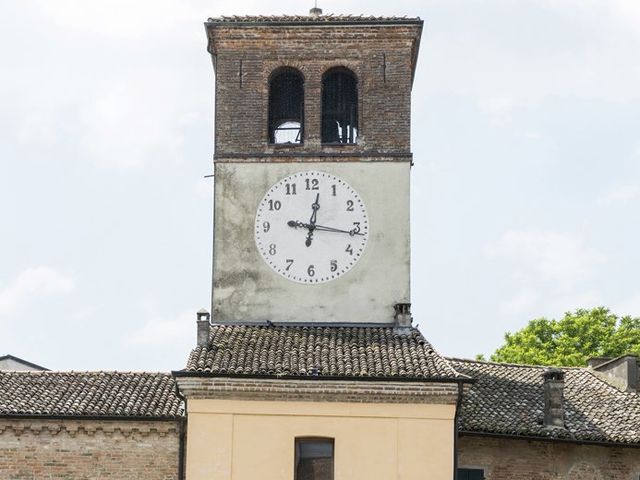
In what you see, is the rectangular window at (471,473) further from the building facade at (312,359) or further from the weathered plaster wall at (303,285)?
the weathered plaster wall at (303,285)

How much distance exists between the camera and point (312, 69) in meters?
33.1

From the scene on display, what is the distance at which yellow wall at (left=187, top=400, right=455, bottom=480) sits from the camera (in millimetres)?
29156

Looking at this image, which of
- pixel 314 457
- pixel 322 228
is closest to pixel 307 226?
pixel 322 228

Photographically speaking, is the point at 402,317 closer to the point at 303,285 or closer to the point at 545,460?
the point at 303,285

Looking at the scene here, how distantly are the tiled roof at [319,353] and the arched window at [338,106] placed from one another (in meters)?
4.21

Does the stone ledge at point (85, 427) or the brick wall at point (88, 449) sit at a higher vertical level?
the stone ledge at point (85, 427)

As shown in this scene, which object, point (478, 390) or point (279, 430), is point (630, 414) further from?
point (279, 430)

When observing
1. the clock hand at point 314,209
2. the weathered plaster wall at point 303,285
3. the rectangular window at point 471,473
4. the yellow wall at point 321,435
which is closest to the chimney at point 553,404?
the rectangular window at point 471,473

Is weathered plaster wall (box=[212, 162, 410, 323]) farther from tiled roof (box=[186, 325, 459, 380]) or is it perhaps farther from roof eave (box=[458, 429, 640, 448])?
roof eave (box=[458, 429, 640, 448])

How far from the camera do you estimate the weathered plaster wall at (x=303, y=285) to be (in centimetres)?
3194

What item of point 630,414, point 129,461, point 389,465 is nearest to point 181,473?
point 129,461

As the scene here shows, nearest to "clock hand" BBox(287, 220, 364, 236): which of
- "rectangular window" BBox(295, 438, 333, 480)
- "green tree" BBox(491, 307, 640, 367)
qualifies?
"rectangular window" BBox(295, 438, 333, 480)

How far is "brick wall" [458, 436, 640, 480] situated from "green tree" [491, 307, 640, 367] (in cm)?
1564

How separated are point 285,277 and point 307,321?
0.96 meters
